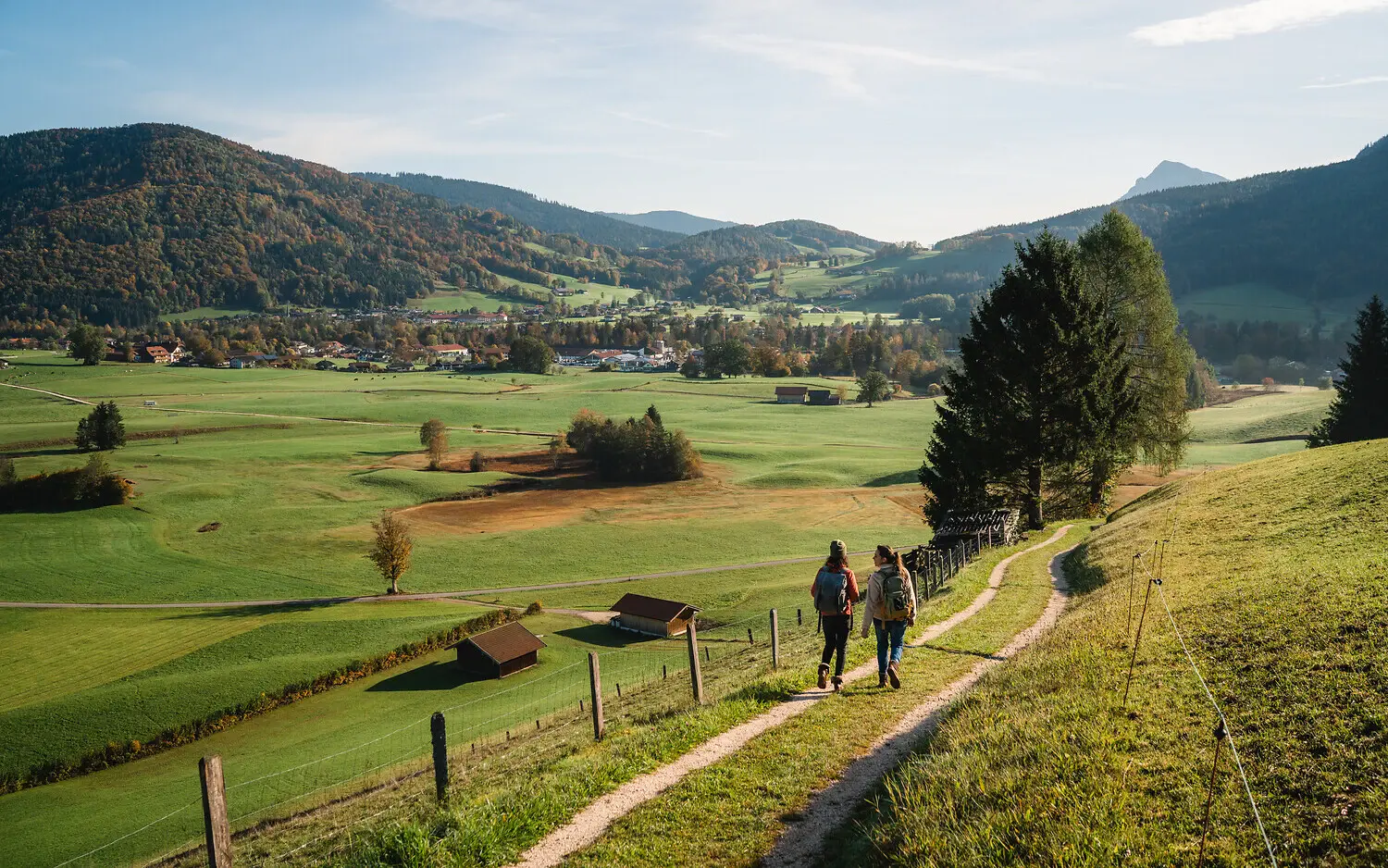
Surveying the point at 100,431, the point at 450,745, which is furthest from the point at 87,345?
the point at 450,745

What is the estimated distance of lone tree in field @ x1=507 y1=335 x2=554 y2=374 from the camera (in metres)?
188

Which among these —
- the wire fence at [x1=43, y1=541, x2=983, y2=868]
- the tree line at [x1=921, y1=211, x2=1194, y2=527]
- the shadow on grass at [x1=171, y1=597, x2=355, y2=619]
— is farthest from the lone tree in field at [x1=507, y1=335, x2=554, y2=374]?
the wire fence at [x1=43, y1=541, x2=983, y2=868]

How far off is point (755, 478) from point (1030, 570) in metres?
60.7

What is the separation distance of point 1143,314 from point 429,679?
4486 centimetres

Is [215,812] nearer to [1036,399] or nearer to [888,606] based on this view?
[888,606]

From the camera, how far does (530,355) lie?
18975 cm

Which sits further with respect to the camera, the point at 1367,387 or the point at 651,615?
the point at 1367,387

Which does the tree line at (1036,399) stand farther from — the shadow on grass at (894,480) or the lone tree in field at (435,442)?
the lone tree in field at (435,442)

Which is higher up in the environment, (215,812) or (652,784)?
(215,812)

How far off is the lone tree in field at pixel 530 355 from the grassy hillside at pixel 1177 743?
180356mm

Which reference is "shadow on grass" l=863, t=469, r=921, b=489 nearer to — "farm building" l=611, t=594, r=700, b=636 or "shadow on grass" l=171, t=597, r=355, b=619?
"farm building" l=611, t=594, r=700, b=636

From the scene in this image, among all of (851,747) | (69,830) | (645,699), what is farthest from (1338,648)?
(69,830)

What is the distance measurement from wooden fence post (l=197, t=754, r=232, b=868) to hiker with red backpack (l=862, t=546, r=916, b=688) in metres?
10.1

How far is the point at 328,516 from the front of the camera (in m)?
72.8
